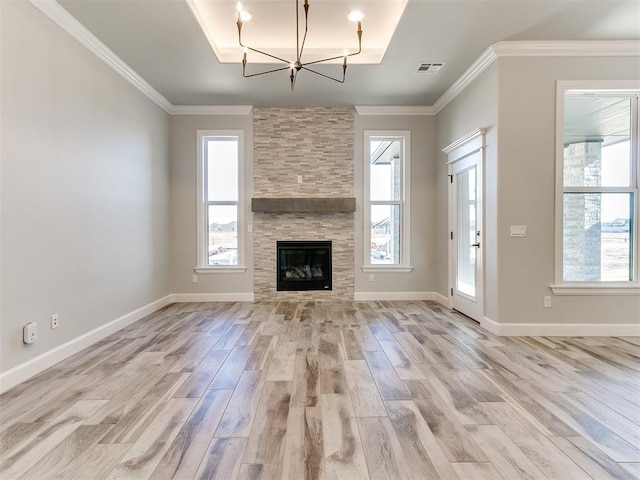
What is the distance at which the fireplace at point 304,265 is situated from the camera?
5.19 meters

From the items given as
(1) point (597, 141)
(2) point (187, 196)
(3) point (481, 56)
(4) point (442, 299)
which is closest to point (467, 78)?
(3) point (481, 56)

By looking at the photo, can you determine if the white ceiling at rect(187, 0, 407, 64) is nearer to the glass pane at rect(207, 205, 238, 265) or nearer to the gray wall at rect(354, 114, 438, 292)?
the gray wall at rect(354, 114, 438, 292)

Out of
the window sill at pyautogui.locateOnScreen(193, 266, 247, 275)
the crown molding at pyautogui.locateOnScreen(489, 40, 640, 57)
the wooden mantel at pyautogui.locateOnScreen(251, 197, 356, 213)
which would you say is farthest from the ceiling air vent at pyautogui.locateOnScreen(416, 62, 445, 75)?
the window sill at pyautogui.locateOnScreen(193, 266, 247, 275)

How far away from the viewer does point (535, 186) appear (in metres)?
3.36

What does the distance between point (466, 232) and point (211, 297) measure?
3858mm

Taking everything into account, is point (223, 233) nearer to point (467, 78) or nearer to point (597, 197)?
point (467, 78)

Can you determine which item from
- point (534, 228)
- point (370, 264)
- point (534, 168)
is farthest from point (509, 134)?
point (370, 264)

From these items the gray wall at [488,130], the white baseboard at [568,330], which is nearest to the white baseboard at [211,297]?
the gray wall at [488,130]

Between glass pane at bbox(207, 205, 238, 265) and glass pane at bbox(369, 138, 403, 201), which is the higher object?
glass pane at bbox(369, 138, 403, 201)

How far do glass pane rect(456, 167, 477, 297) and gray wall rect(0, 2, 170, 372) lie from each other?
4.16 meters

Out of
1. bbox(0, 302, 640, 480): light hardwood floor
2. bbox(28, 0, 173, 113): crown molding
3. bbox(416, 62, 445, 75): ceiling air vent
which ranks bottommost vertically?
bbox(0, 302, 640, 480): light hardwood floor

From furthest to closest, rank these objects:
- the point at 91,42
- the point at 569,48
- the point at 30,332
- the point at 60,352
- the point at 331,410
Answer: the point at 569,48, the point at 91,42, the point at 60,352, the point at 30,332, the point at 331,410

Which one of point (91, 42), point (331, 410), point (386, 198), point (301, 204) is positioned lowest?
point (331, 410)

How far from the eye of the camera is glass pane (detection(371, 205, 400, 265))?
527 centimetres
